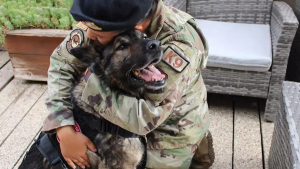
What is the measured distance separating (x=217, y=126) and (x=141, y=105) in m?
1.26

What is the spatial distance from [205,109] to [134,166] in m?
0.54

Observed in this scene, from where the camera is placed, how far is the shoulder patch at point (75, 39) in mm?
1670

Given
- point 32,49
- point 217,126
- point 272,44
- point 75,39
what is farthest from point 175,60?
point 32,49

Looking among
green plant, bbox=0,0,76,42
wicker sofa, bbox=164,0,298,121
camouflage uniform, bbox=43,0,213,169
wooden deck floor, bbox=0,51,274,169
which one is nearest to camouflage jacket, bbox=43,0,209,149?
camouflage uniform, bbox=43,0,213,169

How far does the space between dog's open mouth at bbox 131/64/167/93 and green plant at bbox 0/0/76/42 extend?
173 centimetres

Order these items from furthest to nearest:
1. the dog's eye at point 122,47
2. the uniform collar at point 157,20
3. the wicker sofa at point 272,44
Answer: the wicker sofa at point 272,44, the uniform collar at point 157,20, the dog's eye at point 122,47

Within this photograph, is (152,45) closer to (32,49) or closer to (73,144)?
(73,144)

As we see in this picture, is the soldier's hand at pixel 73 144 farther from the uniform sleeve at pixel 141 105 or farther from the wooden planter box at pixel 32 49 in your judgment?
the wooden planter box at pixel 32 49

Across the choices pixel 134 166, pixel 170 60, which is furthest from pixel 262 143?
pixel 170 60

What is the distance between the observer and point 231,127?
255 centimetres

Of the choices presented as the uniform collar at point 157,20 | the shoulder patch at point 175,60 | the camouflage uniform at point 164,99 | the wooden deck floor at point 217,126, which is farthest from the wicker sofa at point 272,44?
the shoulder patch at point 175,60

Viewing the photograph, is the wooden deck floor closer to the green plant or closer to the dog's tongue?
the green plant

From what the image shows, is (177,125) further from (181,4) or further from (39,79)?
(39,79)

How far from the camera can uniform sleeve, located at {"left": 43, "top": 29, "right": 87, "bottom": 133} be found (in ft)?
5.45
